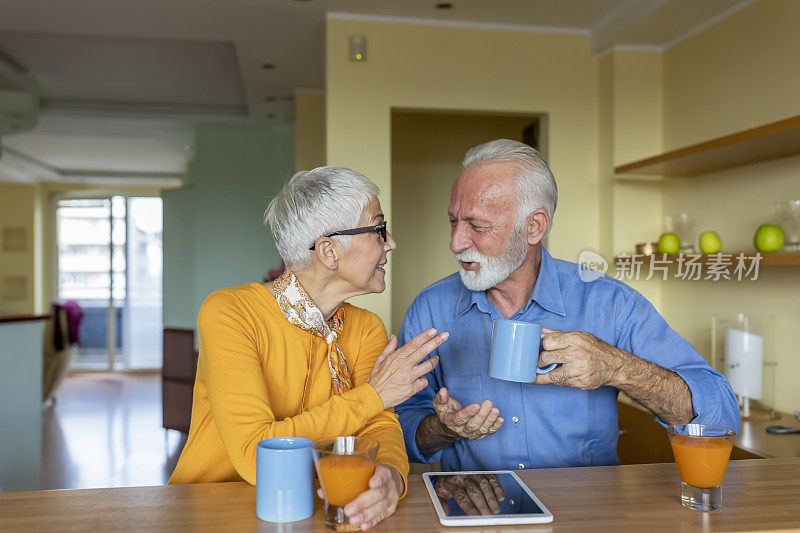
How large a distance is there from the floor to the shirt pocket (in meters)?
3.11

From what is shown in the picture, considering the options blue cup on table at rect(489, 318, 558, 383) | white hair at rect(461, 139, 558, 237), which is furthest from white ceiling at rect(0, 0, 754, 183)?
blue cup on table at rect(489, 318, 558, 383)

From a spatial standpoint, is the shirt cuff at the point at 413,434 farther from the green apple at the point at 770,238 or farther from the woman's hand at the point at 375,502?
the green apple at the point at 770,238

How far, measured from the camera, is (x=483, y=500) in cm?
111

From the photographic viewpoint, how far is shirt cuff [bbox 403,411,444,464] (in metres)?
1.65

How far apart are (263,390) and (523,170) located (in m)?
0.83

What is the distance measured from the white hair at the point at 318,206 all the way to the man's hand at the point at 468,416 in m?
0.41

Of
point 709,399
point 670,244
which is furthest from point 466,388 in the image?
point 670,244

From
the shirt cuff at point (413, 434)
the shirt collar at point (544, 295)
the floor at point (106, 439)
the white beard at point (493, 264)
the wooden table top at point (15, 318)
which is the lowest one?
the floor at point (106, 439)

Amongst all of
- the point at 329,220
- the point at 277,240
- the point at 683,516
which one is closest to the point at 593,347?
the point at 683,516

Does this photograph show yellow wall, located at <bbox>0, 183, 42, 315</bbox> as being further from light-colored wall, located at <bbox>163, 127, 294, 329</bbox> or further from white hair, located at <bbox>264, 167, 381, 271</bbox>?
white hair, located at <bbox>264, 167, 381, 271</bbox>

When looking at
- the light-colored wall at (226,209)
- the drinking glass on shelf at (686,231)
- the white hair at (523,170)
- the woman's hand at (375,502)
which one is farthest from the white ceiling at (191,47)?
the woman's hand at (375,502)

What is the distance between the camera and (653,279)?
370 centimetres

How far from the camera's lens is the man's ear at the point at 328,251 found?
1.53 m

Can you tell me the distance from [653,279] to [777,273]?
890mm
